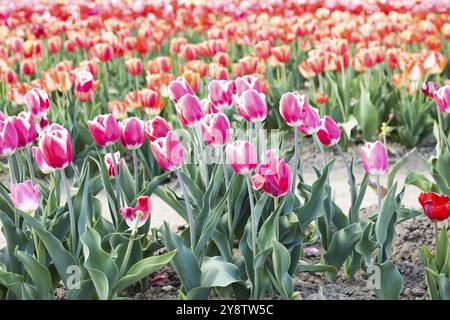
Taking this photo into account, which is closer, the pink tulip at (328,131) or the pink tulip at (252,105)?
the pink tulip at (252,105)

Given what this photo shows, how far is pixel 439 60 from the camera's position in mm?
5398

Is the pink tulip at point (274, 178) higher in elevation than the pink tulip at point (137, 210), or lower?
higher

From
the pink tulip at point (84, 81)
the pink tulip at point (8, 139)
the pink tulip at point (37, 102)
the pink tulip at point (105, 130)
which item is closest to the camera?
the pink tulip at point (8, 139)

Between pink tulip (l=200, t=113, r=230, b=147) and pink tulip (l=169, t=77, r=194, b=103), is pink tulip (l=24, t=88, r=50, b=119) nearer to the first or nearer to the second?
pink tulip (l=169, t=77, r=194, b=103)

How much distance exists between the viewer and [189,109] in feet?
9.68

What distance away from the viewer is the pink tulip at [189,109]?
2945mm

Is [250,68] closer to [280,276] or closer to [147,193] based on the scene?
[147,193]

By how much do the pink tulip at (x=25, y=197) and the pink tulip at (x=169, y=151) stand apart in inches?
15.9

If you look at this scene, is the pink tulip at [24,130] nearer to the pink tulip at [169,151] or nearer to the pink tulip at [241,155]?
the pink tulip at [169,151]

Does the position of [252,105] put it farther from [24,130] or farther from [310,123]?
[24,130]

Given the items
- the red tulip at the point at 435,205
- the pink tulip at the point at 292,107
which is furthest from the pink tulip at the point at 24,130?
the red tulip at the point at 435,205

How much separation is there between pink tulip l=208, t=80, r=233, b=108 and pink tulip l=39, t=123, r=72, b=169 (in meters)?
0.71
